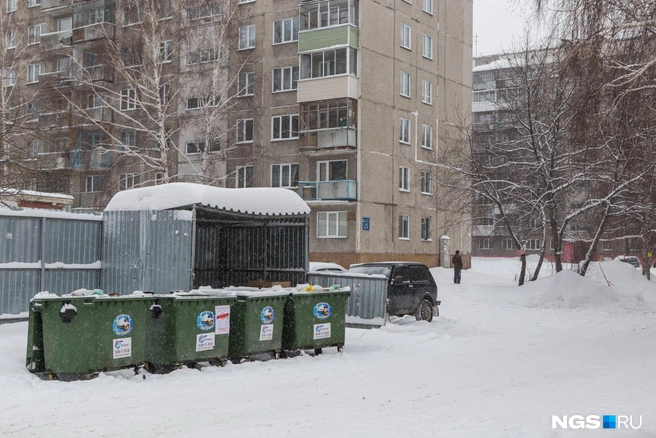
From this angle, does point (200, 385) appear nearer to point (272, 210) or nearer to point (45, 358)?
point (45, 358)

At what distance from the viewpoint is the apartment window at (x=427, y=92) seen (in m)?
45.8

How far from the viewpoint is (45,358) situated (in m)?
10.6

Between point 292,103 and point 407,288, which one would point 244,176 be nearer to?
point 292,103

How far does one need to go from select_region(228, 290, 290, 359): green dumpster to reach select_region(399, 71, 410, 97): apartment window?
32109mm

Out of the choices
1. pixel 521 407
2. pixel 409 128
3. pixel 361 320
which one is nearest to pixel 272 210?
pixel 361 320

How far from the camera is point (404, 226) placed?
44094mm

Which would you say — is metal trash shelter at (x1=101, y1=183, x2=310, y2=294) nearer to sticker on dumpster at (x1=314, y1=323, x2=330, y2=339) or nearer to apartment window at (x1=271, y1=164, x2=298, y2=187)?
sticker on dumpster at (x1=314, y1=323, x2=330, y2=339)

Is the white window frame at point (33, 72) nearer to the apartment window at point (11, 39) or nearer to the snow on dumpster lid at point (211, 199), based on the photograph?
the apartment window at point (11, 39)

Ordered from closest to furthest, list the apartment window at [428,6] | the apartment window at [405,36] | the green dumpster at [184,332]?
1. the green dumpster at [184,332]
2. the apartment window at [405,36]
3. the apartment window at [428,6]

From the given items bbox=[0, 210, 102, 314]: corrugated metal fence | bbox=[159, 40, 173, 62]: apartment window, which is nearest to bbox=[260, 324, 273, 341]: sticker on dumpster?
bbox=[0, 210, 102, 314]: corrugated metal fence

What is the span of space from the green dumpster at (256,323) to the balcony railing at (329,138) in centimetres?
2751

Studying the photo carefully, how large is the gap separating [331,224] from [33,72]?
24945 millimetres

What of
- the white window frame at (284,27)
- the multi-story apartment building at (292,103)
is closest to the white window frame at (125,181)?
the multi-story apartment building at (292,103)

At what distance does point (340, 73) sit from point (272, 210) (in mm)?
24476
